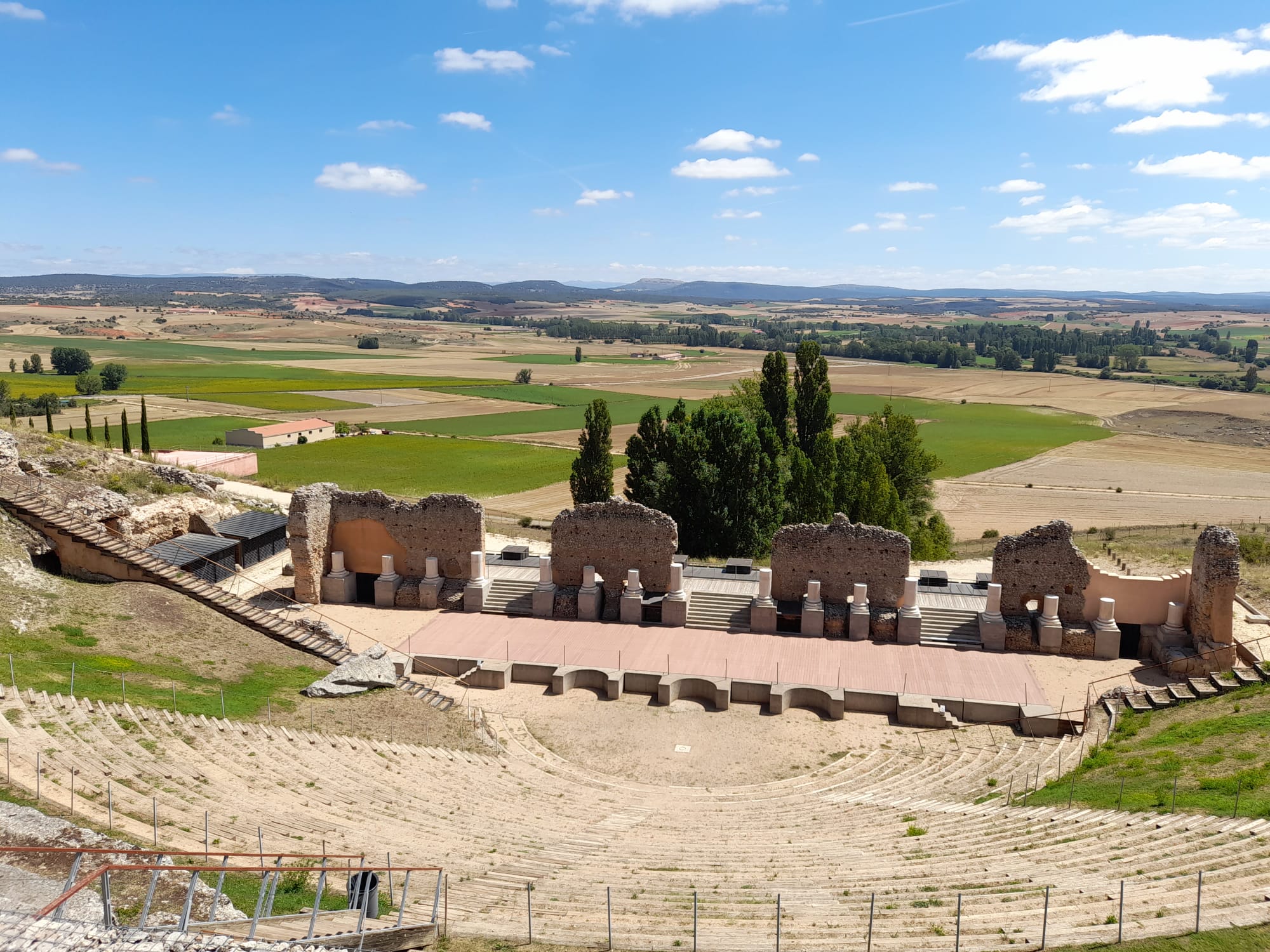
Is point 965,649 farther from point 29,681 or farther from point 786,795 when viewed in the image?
point 29,681

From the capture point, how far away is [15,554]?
3002cm

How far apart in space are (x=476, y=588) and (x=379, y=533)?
202 inches

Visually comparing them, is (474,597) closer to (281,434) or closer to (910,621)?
(910,621)

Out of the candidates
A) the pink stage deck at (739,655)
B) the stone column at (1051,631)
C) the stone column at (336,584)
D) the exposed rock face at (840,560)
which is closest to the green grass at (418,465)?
the stone column at (336,584)

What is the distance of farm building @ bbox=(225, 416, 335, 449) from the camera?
84500 millimetres

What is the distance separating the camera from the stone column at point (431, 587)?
37719mm

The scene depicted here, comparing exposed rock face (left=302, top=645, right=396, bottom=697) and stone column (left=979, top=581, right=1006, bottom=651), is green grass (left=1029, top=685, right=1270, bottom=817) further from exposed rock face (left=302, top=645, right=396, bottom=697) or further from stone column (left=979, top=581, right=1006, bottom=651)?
exposed rock face (left=302, top=645, right=396, bottom=697)

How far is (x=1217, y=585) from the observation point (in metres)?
30.3

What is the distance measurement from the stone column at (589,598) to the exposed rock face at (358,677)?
9.29 m

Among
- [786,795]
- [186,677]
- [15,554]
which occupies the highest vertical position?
[15,554]

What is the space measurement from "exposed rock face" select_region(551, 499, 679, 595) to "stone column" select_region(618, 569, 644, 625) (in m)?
0.74

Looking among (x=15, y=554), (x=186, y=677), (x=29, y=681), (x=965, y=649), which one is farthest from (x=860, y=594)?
(x=15, y=554)

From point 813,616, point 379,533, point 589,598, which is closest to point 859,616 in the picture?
point 813,616

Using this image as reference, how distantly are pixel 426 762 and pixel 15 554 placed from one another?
58.1ft
